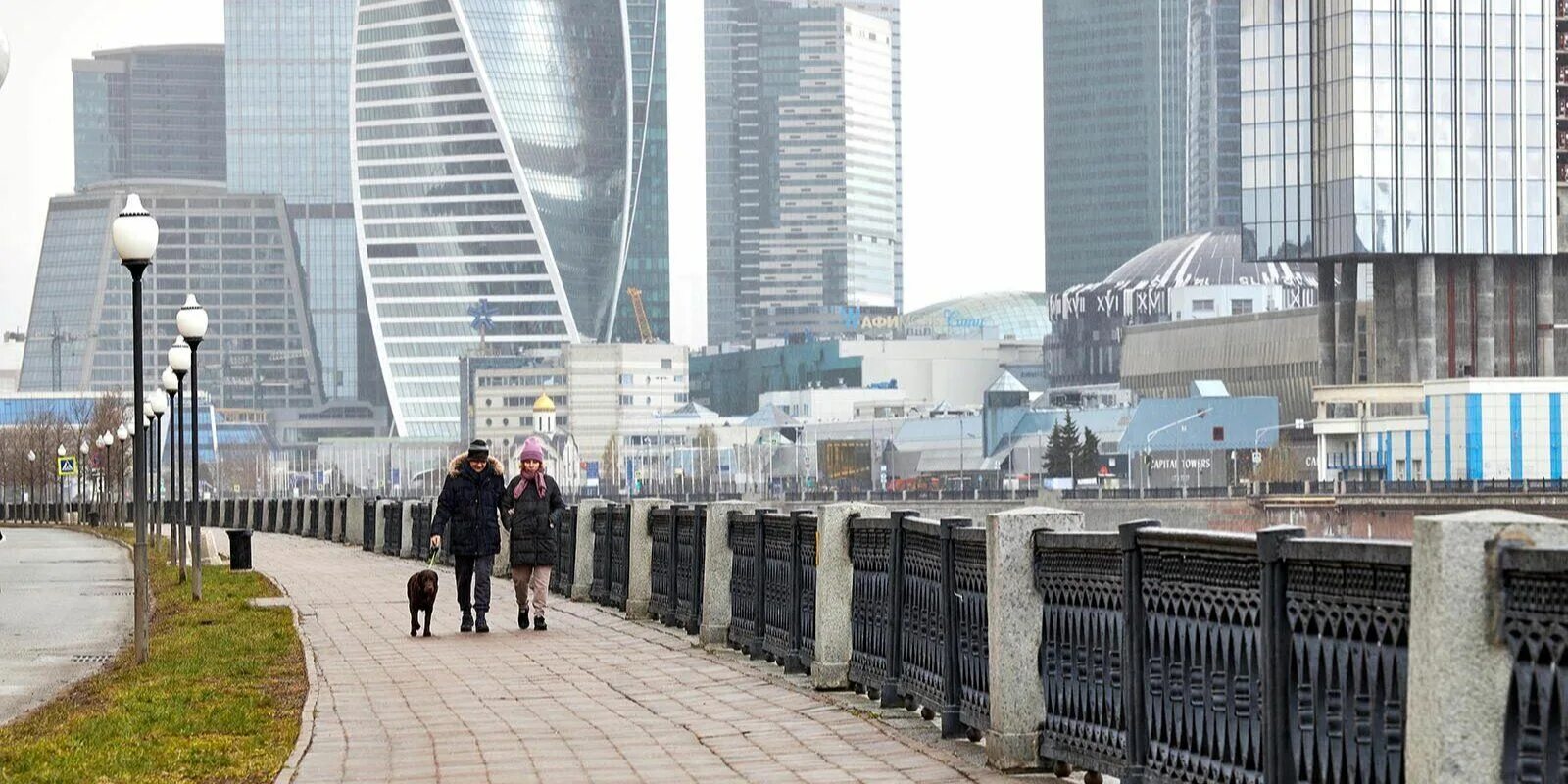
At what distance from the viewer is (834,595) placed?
53.4 ft

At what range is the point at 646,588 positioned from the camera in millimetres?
24984

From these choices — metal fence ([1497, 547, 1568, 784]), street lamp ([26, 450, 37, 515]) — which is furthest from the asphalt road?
street lamp ([26, 450, 37, 515])

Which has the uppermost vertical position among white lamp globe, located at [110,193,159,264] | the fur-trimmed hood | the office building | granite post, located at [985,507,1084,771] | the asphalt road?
the office building

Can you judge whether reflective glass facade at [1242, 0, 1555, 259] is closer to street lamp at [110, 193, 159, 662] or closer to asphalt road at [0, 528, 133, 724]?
asphalt road at [0, 528, 133, 724]

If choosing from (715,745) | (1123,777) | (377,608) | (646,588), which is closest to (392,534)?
(377,608)

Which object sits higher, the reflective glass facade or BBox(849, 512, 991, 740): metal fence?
the reflective glass facade

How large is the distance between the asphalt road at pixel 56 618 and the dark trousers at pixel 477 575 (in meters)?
3.47

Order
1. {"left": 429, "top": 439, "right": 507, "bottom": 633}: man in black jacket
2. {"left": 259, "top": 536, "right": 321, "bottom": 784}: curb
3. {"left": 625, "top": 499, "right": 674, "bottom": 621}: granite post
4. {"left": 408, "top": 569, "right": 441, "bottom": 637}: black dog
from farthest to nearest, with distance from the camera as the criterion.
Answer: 1. {"left": 625, "top": 499, "right": 674, "bottom": 621}: granite post
2. {"left": 429, "top": 439, "right": 507, "bottom": 633}: man in black jacket
3. {"left": 408, "top": 569, "right": 441, "bottom": 637}: black dog
4. {"left": 259, "top": 536, "right": 321, "bottom": 784}: curb

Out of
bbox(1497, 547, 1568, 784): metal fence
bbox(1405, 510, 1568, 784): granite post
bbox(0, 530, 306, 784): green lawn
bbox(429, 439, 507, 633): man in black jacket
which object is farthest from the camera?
bbox(429, 439, 507, 633): man in black jacket

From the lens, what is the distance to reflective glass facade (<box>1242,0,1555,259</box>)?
136m

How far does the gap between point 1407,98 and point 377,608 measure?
384 ft

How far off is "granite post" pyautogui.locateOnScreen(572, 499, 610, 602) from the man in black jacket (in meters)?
4.54

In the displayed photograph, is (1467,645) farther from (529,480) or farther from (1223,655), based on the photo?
(529,480)

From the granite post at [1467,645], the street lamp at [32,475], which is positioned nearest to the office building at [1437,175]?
the street lamp at [32,475]
